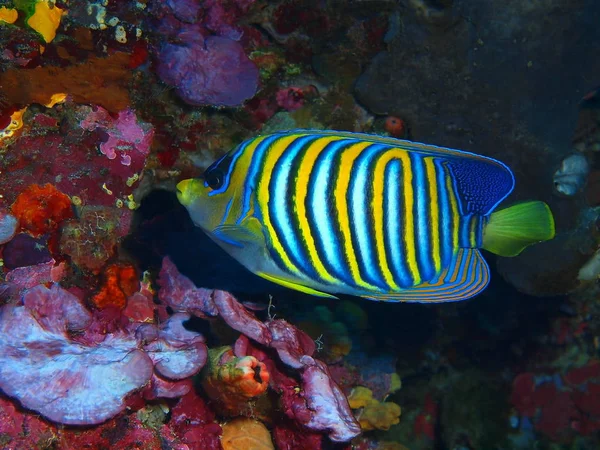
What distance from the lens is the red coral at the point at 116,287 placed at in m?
2.78

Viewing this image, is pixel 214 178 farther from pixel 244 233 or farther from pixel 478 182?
pixel 478 182

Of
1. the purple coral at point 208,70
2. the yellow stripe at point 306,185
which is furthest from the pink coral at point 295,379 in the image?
the purple coral at point 208,70

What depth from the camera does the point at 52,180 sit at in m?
2.84

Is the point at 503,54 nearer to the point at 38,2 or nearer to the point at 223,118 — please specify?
the point at 223,118

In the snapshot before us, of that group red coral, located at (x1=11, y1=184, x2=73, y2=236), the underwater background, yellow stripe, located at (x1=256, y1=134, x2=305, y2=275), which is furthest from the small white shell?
red coral, located at (x1=11, y1=184, x2=73, y2=236)

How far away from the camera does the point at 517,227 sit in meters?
1.94

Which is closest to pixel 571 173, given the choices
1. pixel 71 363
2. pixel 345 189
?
pixel 345 189

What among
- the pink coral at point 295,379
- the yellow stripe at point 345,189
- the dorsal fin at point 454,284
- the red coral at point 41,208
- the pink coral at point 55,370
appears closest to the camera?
the yellow stripe at point 345,189

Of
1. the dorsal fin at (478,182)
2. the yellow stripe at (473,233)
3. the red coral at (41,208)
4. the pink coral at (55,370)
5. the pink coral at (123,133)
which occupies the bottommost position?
the pink coral at (55,370)

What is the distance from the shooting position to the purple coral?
2934 mm

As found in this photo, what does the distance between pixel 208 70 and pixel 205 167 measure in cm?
68

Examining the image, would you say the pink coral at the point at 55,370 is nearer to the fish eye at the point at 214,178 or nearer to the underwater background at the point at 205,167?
the underwater background at the point at 205,167

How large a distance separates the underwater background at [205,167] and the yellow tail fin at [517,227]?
1144 millimetres

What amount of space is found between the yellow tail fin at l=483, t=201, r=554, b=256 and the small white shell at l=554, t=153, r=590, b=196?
2.00m
